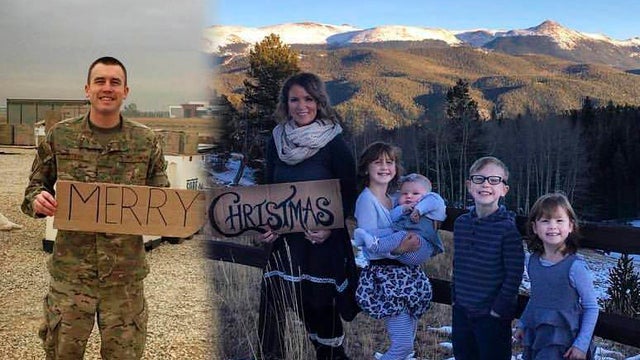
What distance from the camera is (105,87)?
6.46 ft

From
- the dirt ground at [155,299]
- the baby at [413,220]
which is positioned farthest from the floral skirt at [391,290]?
the dirt ground at [155,299]

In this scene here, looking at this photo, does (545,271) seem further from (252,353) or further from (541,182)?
(541,182)

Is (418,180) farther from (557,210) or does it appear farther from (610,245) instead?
(610,245)

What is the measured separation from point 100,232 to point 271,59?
0.77 m

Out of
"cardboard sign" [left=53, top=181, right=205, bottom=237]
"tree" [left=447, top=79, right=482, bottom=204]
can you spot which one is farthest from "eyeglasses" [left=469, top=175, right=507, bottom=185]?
"tree" [left=447, top=79, right=482, bottom=204]

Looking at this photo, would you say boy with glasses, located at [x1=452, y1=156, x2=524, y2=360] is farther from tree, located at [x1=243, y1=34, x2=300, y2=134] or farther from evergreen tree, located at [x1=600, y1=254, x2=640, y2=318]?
evergreen tree, located at [x1=600, y1=254, x2=640, y2=318]

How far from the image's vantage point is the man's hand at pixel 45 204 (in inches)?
73.6

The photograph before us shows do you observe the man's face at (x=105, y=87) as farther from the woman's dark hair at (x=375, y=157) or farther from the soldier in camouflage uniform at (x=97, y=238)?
the woman's dark hair at (x=375, y=157)

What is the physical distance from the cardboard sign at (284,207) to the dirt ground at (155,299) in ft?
0.45

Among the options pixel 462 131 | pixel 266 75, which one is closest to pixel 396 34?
pixel 266 75

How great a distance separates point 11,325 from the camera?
3.98 meters

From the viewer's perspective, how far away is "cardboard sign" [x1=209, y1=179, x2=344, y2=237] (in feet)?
7.18

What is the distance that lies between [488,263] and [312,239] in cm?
58

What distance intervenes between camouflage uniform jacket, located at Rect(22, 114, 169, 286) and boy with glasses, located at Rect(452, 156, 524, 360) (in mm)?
1043
